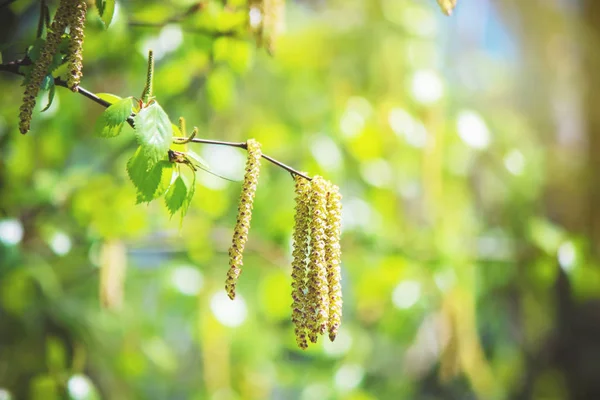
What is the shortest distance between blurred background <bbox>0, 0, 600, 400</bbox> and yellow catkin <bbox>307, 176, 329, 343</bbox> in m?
0.32

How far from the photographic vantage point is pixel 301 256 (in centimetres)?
48

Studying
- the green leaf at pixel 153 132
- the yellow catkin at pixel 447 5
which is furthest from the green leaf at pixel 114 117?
the yellow catkin at pixel 447 5

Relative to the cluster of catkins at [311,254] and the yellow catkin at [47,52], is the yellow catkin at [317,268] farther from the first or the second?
the yellow catkin at [47,52]

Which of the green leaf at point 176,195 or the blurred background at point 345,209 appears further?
the blurred background at point 345,209

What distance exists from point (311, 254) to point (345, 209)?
0.87 meters

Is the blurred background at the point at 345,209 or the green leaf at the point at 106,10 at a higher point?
the blurred background at the point at 345,209

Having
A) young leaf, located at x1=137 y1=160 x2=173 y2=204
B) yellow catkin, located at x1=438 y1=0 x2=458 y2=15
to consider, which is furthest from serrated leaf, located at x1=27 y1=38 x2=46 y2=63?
yellow catkin, located at x1=438 y1=0 x2=458 y2=15

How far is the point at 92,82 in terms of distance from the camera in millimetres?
1255

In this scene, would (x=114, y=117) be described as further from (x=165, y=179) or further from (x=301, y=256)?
(x=301, y=256)

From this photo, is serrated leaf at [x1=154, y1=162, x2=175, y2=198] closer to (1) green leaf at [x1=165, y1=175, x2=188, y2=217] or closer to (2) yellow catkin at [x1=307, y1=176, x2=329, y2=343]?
(1) green leaf at [x1=165, y1=175, x2=188, y2=217]

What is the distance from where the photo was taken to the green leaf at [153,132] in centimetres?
46

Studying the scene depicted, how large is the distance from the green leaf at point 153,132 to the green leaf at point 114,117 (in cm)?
2

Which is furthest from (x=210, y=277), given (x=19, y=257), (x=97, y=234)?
(x=19, y=257)

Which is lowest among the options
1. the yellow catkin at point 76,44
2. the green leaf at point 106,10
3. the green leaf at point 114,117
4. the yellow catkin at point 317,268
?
the yellow catkin at point 317,268
